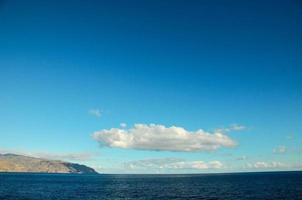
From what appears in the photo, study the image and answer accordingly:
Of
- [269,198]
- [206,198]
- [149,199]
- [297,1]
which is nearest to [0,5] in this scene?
[297,1]

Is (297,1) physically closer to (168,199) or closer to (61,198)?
(168,199)

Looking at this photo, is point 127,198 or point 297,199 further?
point 127,198

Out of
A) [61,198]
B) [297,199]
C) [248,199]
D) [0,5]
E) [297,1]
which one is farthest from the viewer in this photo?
[61,198]

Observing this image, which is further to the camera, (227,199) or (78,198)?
(78,198)

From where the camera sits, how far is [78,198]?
A: 93125 millimetres

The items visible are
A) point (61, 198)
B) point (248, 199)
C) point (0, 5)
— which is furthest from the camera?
point (61, 198)

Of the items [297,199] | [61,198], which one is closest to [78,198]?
[61,198]

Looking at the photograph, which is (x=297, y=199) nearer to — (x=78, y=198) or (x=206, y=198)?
(x=206, y=198)

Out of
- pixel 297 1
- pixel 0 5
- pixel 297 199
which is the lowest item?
pixel 297 199

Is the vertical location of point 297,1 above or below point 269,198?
above

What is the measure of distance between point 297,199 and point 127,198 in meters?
43.9

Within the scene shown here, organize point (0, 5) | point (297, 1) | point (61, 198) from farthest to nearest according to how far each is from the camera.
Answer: point (61, 198) < point (0, 5) < point (297, 1)

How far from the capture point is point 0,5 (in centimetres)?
3228

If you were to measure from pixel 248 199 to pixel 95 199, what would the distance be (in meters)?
41.2
